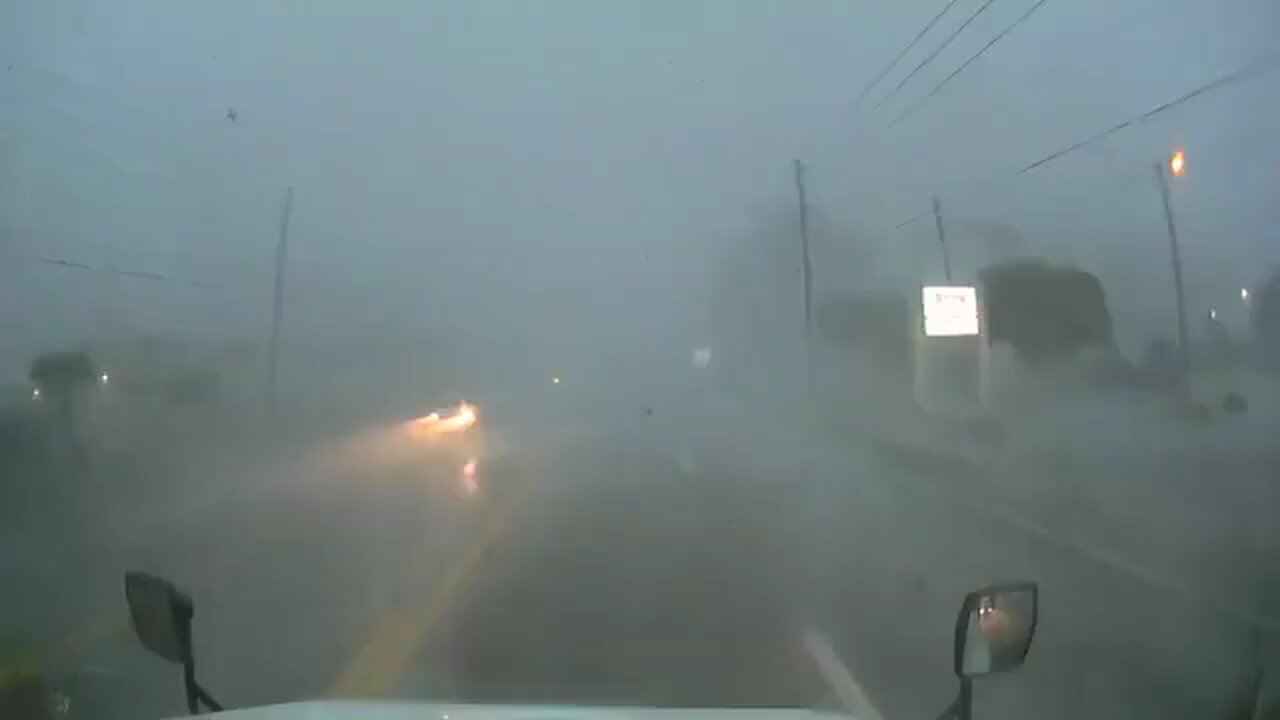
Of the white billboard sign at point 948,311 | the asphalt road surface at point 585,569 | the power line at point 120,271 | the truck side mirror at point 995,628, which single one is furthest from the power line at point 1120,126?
the power line at point 120,271

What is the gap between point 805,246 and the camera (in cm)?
222

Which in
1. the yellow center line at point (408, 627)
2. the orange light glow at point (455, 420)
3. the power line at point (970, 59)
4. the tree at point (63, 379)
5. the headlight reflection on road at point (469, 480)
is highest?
the power line at point (970, 59)

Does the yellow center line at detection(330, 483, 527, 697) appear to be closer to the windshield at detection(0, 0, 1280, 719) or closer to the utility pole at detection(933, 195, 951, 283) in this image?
the windshield at detection(0, 0, 1280, 719)

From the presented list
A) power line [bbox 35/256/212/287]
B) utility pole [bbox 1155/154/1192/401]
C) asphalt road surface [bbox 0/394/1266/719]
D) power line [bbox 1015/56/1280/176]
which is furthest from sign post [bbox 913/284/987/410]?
power line [bbox 35/256/212/287]

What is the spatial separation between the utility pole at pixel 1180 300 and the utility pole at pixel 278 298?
158 centimetres

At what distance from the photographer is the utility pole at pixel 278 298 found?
86.6 inches

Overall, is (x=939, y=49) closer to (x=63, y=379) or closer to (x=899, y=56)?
(x=899, y=56)

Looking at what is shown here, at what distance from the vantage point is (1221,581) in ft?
7.60

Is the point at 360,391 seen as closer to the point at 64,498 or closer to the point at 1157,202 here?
the point at 64,498

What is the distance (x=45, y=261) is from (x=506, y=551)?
992 millimetres

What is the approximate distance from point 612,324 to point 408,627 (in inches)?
25.6

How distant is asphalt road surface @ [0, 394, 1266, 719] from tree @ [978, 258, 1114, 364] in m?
0.28

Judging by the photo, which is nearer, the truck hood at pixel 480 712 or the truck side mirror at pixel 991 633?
the truck hood at pixel 480 712

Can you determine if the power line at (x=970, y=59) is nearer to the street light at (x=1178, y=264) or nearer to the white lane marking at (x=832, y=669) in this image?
the street light at (x=1178, y=264)
